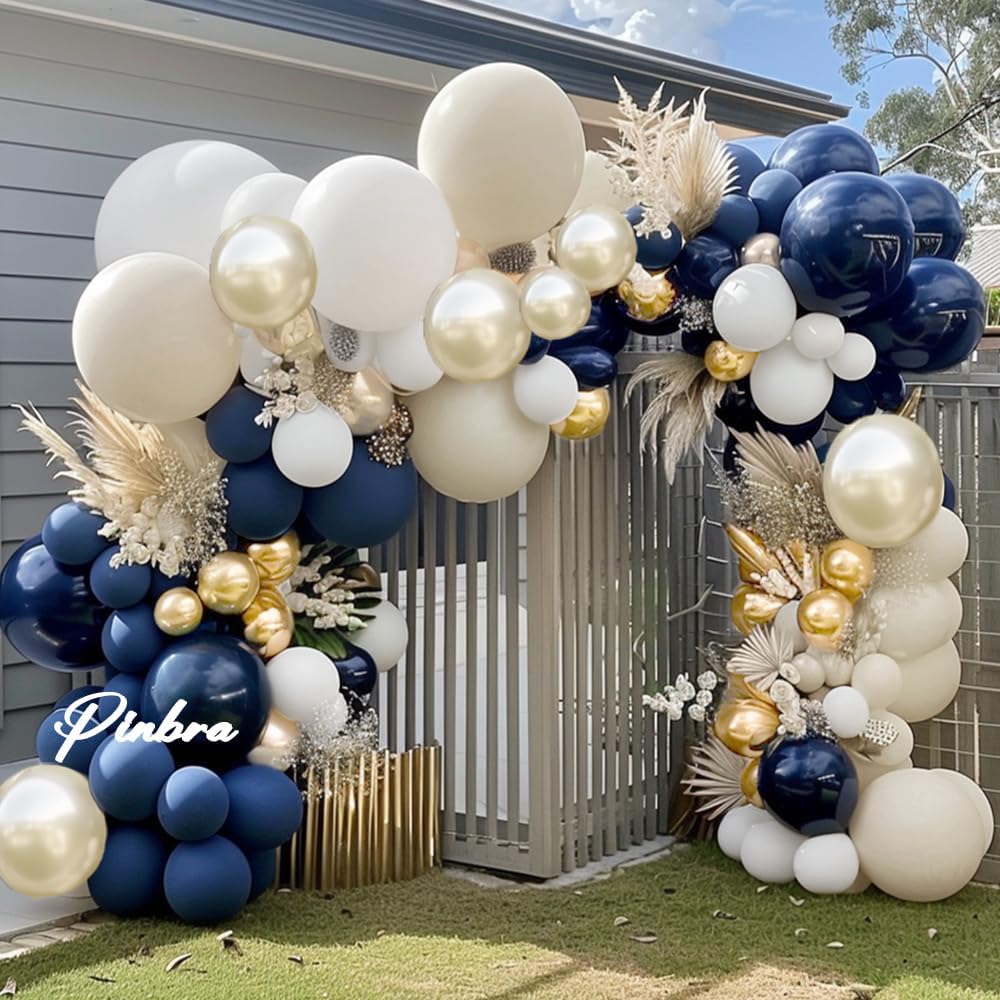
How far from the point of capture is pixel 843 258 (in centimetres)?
377

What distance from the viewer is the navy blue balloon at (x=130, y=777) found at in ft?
11.8

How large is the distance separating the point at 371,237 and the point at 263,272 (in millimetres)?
322

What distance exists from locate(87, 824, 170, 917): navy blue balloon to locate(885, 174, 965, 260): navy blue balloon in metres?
2.81

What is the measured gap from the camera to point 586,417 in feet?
13.6

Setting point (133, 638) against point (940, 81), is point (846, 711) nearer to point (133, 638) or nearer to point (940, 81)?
point (133, 638)

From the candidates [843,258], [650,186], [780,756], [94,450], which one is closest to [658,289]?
[650,186]

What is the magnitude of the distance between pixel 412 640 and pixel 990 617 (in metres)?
1.93

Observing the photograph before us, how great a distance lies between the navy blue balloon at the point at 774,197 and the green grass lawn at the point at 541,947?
2.04 m

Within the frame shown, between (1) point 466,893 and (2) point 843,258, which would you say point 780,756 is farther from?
(2) point 843,258

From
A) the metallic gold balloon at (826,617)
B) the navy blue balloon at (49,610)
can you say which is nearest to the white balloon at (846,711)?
the metallic gold balloon at (826,617)

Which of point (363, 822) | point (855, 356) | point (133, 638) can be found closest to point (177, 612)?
point (133, 638)

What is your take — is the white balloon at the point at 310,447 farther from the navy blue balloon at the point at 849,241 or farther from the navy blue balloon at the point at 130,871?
the navy blue balloon at the point at 849,241

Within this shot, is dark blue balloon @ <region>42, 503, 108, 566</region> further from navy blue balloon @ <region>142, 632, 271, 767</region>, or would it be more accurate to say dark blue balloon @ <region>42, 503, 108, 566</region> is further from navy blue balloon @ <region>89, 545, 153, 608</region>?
navy blue balloon @ <region>142, 632, 271, 767</region>

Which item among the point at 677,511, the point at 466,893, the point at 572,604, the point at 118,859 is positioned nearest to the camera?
the point at 118,859
